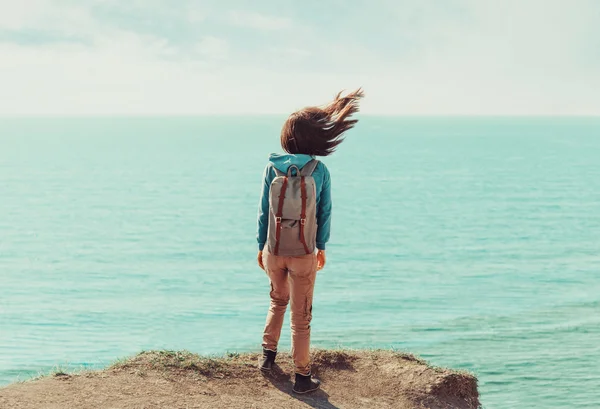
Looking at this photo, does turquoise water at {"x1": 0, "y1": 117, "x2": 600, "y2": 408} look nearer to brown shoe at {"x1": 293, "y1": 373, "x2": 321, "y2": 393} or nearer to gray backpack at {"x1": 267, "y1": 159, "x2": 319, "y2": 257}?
brown shoe at {"x1": 293, "y1": 373, "x2": 321, "y2": 393}

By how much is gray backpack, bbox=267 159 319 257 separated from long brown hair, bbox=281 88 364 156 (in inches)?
7.7

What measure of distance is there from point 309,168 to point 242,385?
8.05 feet

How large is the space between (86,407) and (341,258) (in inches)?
2014

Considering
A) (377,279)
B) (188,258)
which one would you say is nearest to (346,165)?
(188,258)

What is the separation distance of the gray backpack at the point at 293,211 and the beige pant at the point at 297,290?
6.1 inches

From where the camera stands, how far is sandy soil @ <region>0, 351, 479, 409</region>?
22.6 ft

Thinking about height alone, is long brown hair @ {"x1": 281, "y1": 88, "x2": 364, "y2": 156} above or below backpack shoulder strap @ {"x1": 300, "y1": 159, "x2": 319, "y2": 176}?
above

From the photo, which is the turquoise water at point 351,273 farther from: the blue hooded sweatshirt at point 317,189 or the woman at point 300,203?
the blue hooded sweatshirt at point 317,189

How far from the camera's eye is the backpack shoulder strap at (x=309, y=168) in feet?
22.3

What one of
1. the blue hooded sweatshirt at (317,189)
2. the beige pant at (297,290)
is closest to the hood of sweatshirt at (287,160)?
the blue hooded sweatshirt at (317,189)

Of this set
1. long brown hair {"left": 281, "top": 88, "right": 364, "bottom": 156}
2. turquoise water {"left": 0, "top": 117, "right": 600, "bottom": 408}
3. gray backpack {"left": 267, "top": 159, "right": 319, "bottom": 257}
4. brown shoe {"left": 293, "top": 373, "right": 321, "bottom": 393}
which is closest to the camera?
gray backpack {"left": 267, "top": 159, "right": 319, "bottom": 257}

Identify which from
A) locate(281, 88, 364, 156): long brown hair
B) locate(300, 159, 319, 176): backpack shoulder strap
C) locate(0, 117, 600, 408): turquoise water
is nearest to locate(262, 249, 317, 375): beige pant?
locate(300, 159, 319, 176): backpack shoulder strap

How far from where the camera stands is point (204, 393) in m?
7.29

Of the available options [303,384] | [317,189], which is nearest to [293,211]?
[317,189]
